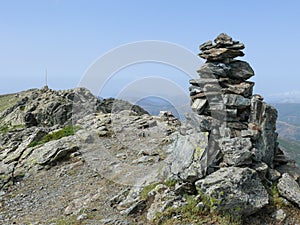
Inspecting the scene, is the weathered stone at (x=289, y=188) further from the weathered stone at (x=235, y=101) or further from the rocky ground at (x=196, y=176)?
the weathered stone at (x=235, y=101)

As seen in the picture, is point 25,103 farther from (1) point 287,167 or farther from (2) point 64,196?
(1) point 287,167

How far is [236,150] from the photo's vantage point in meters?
16.6

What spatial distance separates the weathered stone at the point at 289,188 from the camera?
15750 mm

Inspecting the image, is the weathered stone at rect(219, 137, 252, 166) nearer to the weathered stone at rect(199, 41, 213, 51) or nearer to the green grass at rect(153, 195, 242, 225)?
the green grass at rect(153, 195, 242, 225)

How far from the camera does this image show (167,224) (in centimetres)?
1467

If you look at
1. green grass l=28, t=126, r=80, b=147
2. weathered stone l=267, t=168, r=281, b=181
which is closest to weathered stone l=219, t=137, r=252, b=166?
weathered stone l=267, t=168, r=281, b=181

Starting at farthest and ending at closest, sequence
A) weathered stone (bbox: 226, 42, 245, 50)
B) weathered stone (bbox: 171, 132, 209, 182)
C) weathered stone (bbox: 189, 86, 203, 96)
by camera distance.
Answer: weathered stone (bbox: 189, 86, 203, 96) < weathered stone (bbox: 226, 42, 245, 50) < weathered stone (bbox: 171, 132, 209, 182)

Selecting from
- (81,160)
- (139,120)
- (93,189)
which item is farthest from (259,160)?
(139,120)

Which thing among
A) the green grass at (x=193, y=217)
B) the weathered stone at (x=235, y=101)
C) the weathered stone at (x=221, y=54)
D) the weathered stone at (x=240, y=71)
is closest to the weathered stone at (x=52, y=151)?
the green grass at (x=193, y=217)

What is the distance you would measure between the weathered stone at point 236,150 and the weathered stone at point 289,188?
228 centimetres

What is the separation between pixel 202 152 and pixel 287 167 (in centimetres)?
652

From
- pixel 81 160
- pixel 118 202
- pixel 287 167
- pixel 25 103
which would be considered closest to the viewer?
pixel 118 202

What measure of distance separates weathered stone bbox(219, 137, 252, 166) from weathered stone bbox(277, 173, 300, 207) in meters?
2.28

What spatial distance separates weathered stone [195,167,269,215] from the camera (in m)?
14.7
